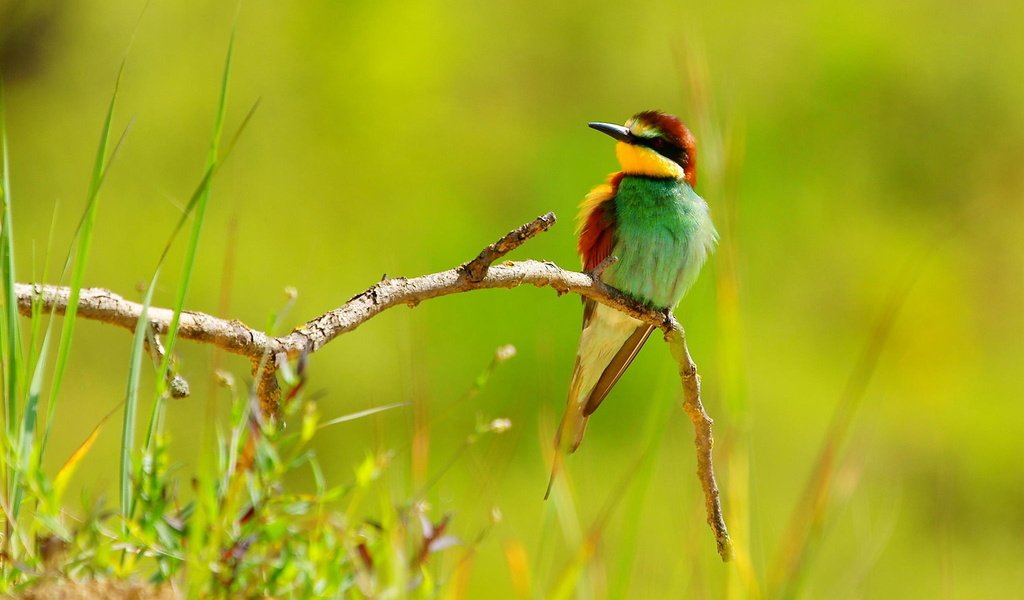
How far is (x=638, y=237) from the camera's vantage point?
2.66 metres

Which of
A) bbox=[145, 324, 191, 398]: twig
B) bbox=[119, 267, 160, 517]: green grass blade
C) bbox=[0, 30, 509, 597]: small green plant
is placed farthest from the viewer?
bbox=[145, 324, 191, 398]: twig

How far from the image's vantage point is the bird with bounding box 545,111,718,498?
2619mm

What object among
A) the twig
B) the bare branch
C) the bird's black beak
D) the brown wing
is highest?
the bird's black beak

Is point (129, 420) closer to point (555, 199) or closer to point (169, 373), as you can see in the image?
point (169, 373)

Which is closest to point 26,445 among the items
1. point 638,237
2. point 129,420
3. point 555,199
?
point 129,420

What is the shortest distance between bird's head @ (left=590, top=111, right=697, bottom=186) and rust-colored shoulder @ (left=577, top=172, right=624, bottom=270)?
0.06 metres

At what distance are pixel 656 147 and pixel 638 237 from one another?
269 mm

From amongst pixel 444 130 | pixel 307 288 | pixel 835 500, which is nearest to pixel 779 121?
pixel 444 130

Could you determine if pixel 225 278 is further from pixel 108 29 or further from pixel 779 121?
pixel 779 121

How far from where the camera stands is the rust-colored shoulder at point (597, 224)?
272cm

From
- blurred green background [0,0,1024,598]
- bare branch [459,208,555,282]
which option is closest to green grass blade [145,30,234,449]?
bare branch [459,208,555,282]

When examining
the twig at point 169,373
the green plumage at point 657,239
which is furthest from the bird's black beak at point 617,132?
the twig at point 169,373

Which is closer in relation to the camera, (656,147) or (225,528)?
(225,528)

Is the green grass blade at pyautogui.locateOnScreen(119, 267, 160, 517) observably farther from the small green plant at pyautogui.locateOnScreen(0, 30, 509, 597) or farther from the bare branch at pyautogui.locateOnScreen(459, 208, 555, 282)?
the bare branch at pyautogui.locateOnScreen(459, 208, 555, 282)
